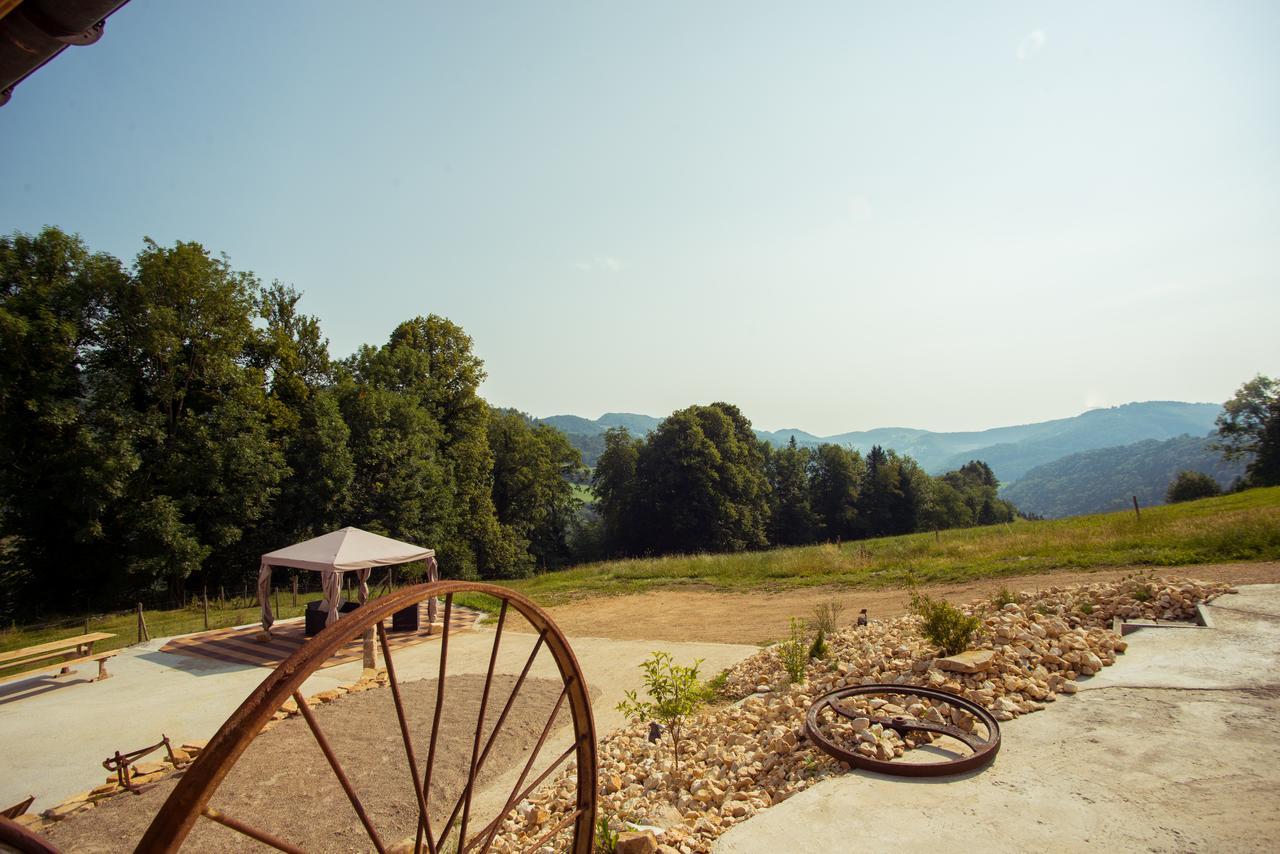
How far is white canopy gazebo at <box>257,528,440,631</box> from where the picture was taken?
1130cm

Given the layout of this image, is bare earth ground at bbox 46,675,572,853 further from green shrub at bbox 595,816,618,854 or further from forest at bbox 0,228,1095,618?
forest at bbox 0,228,1095,618

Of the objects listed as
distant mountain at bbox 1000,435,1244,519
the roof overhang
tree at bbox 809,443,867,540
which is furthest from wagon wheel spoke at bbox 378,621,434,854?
distant mountain at bbox 1000,435,1244,519

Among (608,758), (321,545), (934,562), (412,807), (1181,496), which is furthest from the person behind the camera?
(1181,496)

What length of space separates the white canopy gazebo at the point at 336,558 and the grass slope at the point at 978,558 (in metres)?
6.66

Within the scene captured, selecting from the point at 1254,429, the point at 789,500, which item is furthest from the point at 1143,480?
the point at 789,500

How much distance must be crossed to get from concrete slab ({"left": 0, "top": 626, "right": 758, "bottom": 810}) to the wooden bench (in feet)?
0.82

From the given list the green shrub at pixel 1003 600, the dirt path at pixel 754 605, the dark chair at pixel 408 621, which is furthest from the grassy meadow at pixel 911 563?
the green shrub at pixel 1003 600

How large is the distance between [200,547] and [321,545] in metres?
11.9

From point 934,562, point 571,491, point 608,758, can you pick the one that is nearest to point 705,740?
point 608,758

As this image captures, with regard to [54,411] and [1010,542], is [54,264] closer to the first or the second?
[54,411]

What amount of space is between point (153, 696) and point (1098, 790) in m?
12.0

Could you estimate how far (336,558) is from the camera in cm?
1141

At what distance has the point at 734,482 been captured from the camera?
45906 mm

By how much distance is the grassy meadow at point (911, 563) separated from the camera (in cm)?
1232
